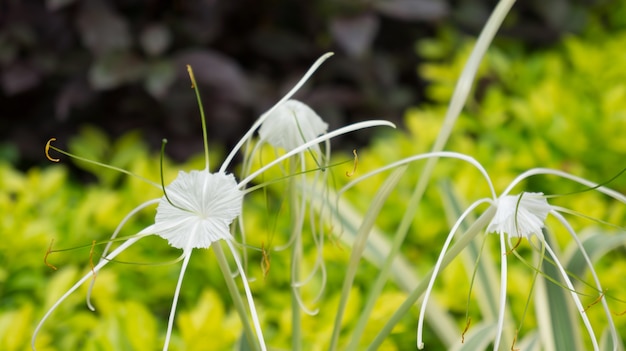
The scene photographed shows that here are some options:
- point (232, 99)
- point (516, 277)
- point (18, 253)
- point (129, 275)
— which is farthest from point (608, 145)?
point (18, 253)

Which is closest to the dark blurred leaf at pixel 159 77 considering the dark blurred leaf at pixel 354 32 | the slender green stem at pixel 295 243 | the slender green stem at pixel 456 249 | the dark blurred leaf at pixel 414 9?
the dark blurred leaf at pixel 354 32

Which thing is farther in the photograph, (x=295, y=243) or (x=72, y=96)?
(x=72, y=96)

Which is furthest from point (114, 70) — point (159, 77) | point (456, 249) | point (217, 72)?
point (456, 249)

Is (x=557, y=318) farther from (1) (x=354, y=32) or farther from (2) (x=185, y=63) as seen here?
(2) (x=185, y=63)

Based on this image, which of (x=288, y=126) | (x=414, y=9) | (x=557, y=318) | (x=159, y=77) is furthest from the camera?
(x=414, y=9)

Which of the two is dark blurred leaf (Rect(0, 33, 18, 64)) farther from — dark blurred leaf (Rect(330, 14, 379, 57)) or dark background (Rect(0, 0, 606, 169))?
dark blurred leaf (Rect(330, 14, 379, 57))

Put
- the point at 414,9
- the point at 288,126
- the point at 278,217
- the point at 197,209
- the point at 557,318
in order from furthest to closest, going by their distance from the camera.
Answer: the point at 414,9 → the point at 278,217 → the point at 557,318 → the point at 288,126 → the point at 197,209

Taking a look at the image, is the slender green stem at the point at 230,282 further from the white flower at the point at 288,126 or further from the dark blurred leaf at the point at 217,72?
the dark blurred leaf at the point at 217,72

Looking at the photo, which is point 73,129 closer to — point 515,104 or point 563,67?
point 515,104
